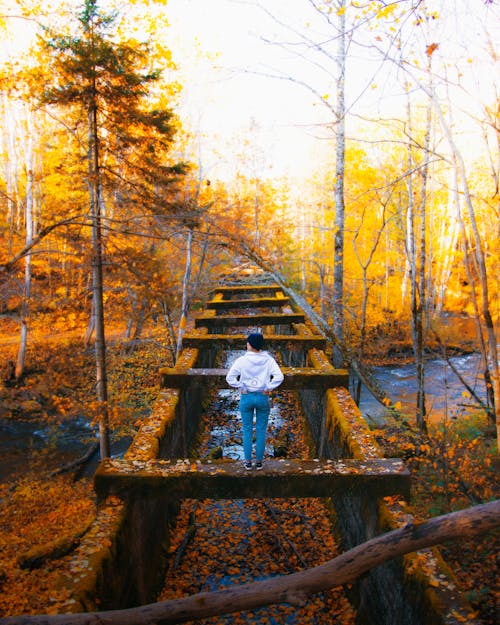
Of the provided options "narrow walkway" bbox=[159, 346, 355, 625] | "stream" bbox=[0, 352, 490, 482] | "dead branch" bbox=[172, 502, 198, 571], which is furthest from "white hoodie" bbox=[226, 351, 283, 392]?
"stream" bbox=[0, 352, 490, 482]

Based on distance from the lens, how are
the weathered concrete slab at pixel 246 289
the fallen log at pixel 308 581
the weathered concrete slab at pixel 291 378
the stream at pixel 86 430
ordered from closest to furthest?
the fallen log at pixel 308 581 < the weathered concrete slab at pixel 291 378 < the stream at pixel 86 430 < the weathered concrete slab at pixel 246 289

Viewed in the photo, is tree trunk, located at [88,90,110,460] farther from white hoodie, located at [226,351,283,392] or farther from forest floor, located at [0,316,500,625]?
white hoodie, located at [226,351,283,392]

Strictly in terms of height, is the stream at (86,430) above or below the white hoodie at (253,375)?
below

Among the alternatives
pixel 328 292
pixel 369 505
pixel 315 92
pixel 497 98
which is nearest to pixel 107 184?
pixel 315 92

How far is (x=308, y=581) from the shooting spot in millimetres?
2539

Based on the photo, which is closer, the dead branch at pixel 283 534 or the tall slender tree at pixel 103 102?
the dead branch at pixel 283 534

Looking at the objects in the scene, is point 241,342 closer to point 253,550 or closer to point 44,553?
point 253,550

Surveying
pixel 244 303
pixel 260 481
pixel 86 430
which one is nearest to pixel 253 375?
pixel 260 481

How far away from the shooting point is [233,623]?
5.55 metres

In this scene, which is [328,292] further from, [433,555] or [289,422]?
[433,555]

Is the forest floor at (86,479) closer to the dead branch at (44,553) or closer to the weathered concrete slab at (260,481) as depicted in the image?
the dead branch at (44,553)

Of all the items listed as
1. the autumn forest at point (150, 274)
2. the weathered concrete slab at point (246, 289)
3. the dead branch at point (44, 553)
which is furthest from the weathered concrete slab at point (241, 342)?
the weathered concrete slab at point (246, 289)

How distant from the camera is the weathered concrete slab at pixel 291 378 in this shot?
862cm

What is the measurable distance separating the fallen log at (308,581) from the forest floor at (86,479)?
56.1 inches
